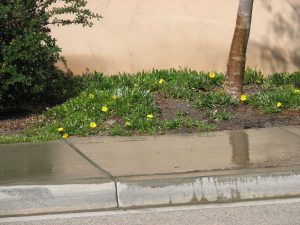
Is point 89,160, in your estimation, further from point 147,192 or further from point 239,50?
point 239,50

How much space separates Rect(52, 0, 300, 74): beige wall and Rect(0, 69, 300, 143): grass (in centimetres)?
42

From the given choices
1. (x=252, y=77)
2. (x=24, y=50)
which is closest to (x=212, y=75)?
(x=252, y=77)

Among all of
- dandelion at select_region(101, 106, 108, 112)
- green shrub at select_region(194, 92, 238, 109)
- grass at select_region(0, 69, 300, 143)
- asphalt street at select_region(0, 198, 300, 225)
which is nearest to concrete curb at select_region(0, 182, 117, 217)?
asphalt street at select_region(0, 198, 300, 225)

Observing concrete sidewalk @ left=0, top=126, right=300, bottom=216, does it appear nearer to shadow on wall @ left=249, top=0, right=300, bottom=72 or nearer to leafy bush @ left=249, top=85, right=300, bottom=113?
leafy bush @ left=249, top=85, right=300, bottom=113

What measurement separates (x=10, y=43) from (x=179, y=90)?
7.93 feet

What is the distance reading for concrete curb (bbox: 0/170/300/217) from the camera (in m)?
6.16

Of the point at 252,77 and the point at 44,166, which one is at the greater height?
the point at 252,77

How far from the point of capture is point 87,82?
10297mm

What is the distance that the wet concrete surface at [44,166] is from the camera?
21.1ft

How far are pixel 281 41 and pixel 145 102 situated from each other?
3291mm

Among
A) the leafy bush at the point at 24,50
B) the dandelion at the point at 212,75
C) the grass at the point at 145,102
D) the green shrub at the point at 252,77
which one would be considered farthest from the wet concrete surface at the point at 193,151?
the green shrub at the point at 252,77

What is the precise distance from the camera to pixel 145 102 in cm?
926

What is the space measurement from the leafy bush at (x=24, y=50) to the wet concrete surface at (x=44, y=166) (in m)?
1.14

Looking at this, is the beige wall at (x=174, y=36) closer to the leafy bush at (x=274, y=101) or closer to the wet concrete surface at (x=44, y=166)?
the leafy bush at (x=274, y=101)
